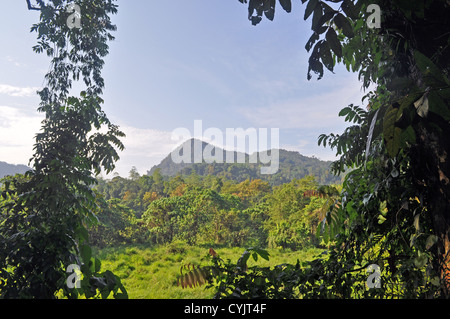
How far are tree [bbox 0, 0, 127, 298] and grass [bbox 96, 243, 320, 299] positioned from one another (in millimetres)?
2683

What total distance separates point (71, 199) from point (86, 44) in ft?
5.83

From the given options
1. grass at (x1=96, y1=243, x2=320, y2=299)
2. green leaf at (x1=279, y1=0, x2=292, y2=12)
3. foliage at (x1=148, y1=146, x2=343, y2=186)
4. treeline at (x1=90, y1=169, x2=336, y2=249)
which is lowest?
grass at (x1=96, y1=243, x2=320, y2=299)

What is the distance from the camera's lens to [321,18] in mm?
456

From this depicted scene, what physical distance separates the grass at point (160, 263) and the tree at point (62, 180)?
2683mm

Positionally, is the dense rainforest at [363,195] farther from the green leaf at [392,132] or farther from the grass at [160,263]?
the grass at [160,263]

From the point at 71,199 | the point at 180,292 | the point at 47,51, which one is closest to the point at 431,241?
the point at 71,199

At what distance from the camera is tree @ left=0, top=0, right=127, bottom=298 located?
0.91 m

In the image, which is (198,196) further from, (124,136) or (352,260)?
(352,260)

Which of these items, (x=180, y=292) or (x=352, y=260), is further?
(x=180, y=292)

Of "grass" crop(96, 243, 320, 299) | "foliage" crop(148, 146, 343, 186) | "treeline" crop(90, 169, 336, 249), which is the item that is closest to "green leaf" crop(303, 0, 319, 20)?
"grass" crop(96, 243, 320, 299)

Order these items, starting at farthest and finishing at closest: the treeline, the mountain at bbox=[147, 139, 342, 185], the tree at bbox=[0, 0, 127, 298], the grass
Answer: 1. the mountain at bbox=[147, 139, 342, 185]
2. the treeline
3. the grass
4. the tree at bbox=[0, 0, 127, 298]

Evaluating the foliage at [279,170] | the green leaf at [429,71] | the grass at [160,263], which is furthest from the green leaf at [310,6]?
the foliage at [279,170]

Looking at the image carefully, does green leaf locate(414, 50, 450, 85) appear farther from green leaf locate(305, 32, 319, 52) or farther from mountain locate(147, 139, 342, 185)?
mountain locate(147, 139, 342, 185)

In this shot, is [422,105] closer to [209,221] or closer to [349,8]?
[349,8]
